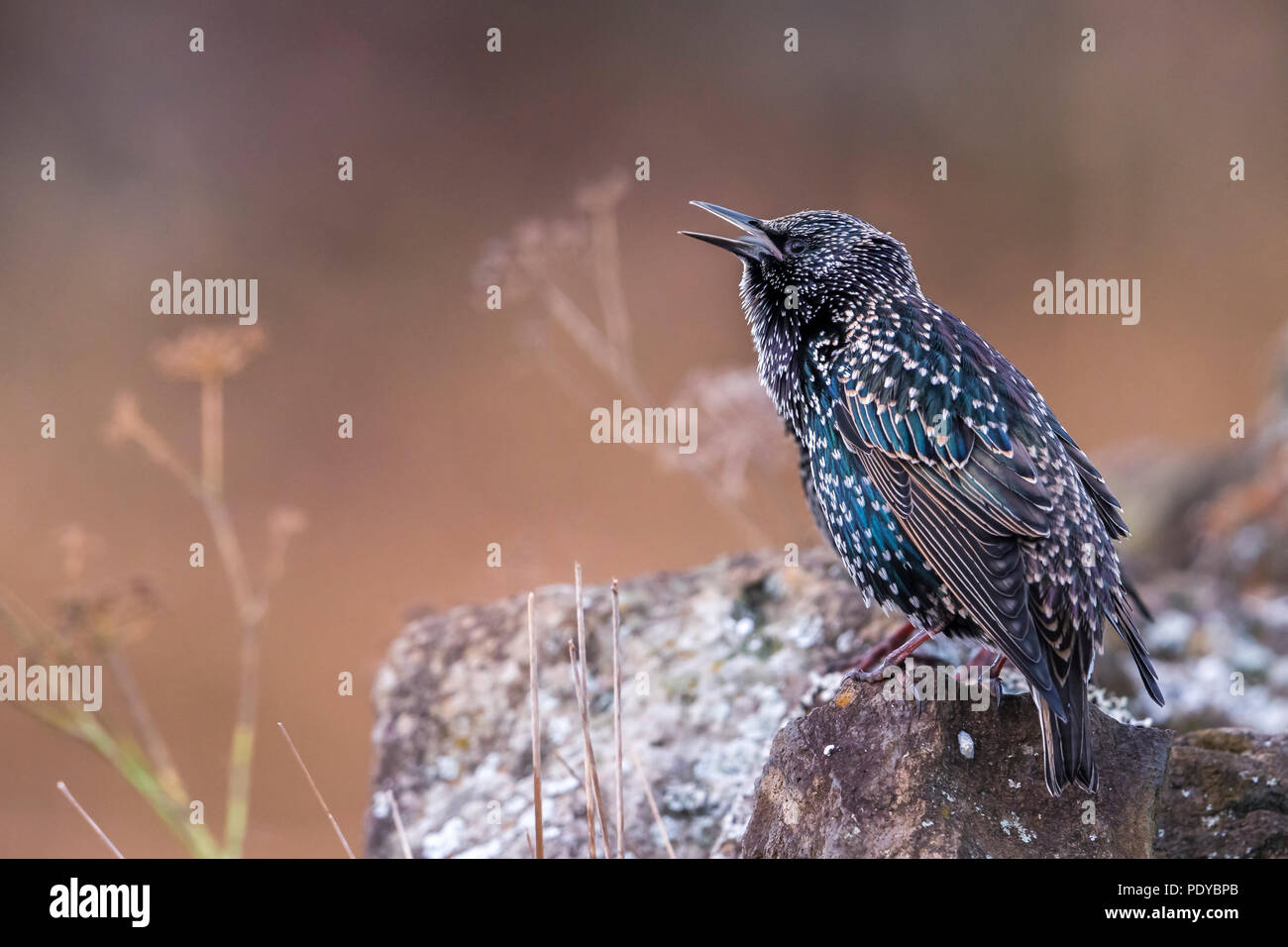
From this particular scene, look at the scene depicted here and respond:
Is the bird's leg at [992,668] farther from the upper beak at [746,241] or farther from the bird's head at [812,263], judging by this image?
the upper beak at [746,241]

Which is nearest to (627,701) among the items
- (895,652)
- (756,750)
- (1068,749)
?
(756,750)

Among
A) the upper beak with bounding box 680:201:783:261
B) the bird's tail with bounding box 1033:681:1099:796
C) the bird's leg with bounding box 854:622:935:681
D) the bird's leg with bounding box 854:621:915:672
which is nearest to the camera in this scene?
the bird's tail with bounding box 1033:681:1099:796

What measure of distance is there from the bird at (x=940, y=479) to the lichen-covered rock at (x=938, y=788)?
0.43 ft

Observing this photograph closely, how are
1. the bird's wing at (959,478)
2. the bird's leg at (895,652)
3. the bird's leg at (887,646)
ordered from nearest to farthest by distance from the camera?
1. the bird's wing at (959,478)
2. the bird's leg at (895,652)
3. the bird's leg at (887,646)

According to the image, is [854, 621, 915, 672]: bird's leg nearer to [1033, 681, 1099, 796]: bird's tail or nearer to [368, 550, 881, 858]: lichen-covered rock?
[368, 550, 881, 858]: lichen-covered rock

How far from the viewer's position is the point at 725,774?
3188mm

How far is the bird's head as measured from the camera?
10.4 feet

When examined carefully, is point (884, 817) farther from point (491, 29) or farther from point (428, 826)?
point (491, 29)

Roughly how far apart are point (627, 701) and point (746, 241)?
1.40m

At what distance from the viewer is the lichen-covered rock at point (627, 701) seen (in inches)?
124

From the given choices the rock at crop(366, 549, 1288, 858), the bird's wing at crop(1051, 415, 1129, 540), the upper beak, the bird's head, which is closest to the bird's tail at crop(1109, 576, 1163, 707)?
the rock at crop(366, 549, 1288, 858)

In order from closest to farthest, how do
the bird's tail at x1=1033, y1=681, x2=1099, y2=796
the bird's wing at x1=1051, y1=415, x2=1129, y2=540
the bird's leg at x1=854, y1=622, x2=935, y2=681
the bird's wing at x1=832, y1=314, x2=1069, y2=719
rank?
the bird's tail at x1=1033, y1=681, x2=1099, y2=796 → the bird's wing at x1=832, y1=314, x2=1069, y2=719 → the bird's leg at x1=854, y1=622, x2=935, y2=681 → the bird's wing at x1=1051, y1=415, x2=1129, y2=540

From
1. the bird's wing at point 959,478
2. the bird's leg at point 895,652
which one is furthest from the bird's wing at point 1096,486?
the bird's leg at point 895,652

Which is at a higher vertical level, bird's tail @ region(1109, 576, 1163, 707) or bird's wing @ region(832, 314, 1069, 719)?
bird's wing @ region(832, 314, 1069, 719)
